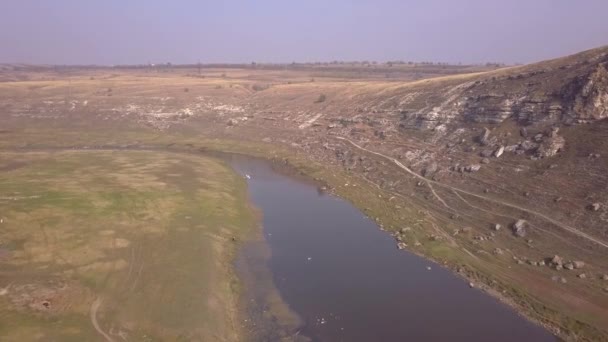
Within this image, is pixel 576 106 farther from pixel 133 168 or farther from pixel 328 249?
pixel 133 168

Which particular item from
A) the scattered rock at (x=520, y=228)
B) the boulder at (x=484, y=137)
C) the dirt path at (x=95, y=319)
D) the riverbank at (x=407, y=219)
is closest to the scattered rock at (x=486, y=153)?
the boulder at (x=484, y=137)

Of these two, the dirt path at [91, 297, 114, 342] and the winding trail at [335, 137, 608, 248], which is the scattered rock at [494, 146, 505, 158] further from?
the dirt path at [91, 297, 114, 342]

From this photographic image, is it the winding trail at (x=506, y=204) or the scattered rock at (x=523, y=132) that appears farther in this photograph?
the scattered rock at (x=523, y=132)

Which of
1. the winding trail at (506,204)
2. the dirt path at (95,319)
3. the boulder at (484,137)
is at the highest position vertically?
the boulder at (484,137)

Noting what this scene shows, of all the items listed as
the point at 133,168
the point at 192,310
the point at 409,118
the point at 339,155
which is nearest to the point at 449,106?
the point at 409,118

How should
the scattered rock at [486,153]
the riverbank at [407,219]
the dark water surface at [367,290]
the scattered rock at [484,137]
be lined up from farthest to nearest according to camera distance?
the scattered rock at [484,137] → the scattered rock at [486,153] → the riverbank at [407,219] → the dark water surface at [367,290]

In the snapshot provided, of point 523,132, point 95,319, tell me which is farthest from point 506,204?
point 95,319

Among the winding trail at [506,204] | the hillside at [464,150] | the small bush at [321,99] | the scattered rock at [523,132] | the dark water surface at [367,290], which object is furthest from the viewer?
the small bush at [321,99]

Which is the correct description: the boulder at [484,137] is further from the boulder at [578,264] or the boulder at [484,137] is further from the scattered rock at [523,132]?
the boulder at [578,264]
